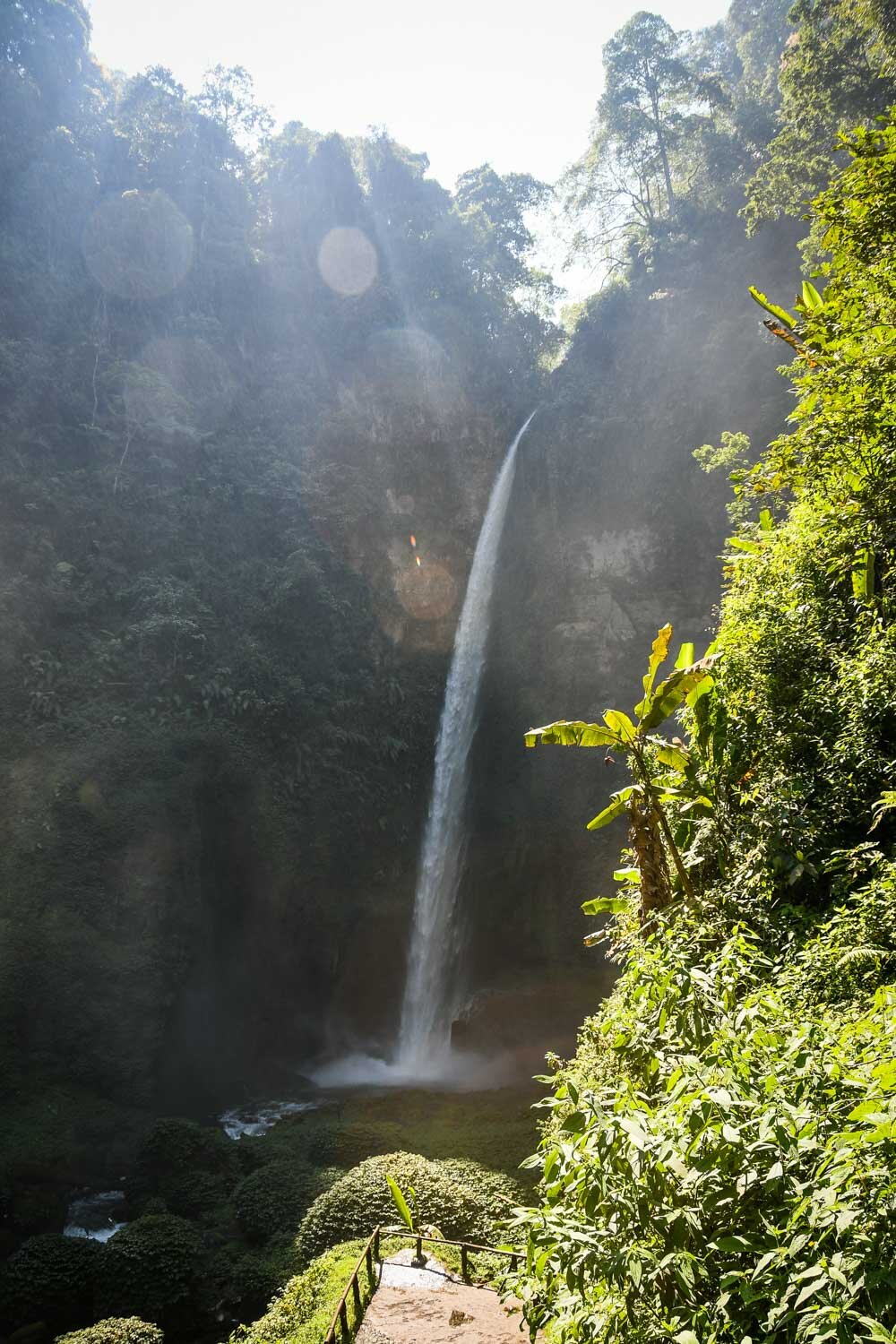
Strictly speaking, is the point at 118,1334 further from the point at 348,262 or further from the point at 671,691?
the point at 348,262

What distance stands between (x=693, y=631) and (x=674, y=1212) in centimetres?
2374

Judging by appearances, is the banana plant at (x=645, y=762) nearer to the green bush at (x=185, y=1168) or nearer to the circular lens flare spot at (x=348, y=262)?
the green bush at (x=185, y=1168)

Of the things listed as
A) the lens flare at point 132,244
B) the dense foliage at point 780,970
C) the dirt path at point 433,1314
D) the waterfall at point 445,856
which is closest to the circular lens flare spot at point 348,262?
the lens flare at point 132,244

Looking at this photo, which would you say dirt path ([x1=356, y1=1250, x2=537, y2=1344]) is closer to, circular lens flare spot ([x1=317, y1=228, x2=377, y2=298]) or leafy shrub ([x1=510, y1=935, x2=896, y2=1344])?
leafy shrub ([x1=510, y1=935, x2=896, y2=1344])

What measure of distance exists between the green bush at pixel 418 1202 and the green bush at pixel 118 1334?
2.14m

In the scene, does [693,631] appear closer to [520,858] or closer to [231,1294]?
[520,858]

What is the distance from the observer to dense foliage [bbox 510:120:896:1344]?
278 cm

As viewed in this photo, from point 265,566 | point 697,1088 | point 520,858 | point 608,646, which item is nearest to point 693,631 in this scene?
point 608,646

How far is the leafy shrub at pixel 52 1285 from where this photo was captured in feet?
34.6

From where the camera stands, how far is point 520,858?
914 inches

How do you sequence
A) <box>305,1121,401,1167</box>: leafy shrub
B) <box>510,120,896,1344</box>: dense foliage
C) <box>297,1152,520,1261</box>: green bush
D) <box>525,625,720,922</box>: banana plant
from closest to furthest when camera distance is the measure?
<box>510,120,896,1344</box>: dense foliage < <box>525,625,720,922</box>: banana plant < <box>297,1152,520,1261</box>: green bush < <box>305,1121,401,1167</box>: leafy shrub

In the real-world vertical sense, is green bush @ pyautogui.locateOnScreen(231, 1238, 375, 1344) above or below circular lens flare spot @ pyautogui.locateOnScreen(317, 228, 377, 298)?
below

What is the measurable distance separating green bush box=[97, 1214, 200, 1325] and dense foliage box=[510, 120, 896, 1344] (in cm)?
719

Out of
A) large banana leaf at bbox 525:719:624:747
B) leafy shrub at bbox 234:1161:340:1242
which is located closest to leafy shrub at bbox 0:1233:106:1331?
leafy shrub at bbox 234:1161:340:1242
